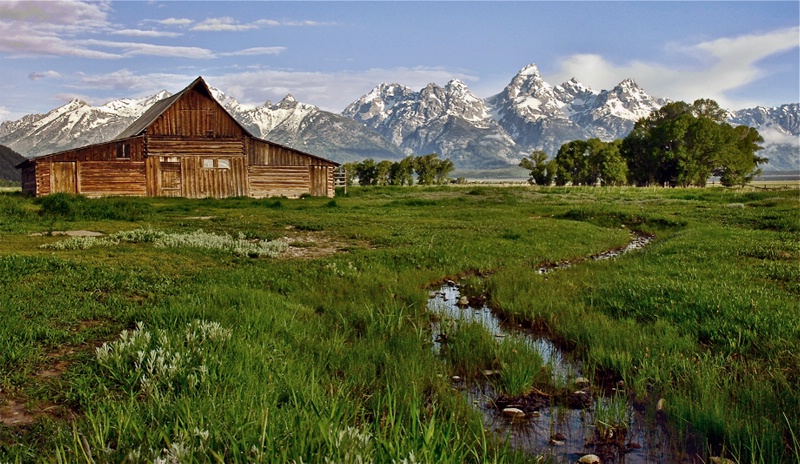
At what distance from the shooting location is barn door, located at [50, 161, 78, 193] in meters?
45.5

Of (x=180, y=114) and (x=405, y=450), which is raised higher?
(x=180, y=114)

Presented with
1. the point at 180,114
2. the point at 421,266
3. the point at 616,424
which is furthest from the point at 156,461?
the point at 180,114

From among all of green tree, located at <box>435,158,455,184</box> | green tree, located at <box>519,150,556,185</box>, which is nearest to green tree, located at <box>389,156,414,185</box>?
green tree, located at <box>435,158,455,184</box>

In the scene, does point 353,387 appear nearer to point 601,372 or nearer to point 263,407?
point 263,407

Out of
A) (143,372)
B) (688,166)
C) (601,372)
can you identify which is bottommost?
(601,372)

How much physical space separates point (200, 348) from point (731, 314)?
8474 millimetres

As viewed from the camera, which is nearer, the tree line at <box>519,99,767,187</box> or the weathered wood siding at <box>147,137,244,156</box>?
the weathered wood siding at <box>147,137,244,156</box>

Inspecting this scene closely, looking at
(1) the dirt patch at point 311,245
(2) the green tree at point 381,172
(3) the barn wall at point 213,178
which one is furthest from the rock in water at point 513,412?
(2) the green tree at point 381,172

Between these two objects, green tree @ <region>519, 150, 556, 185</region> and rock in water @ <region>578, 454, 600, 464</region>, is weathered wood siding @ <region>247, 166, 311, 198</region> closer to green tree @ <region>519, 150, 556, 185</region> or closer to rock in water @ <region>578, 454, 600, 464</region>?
rock in water @ <region>578, 454, 600, 464</region>

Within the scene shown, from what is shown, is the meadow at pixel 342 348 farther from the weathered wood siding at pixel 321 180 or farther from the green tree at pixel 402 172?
the green tree at pixel 402 172

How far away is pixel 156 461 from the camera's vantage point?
3213mm

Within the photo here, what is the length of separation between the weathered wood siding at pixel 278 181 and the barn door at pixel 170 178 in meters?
6.67

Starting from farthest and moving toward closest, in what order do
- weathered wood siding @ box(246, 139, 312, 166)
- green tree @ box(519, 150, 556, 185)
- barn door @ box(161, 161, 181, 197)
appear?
1. green tree @ box(519, 150, 556, 185)
2. weathered wood siding @ box(246, 139, 312, 166)
3. barn door @ box(161, 161, 181, 197)

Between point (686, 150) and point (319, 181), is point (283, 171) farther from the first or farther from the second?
point (686, 150)
